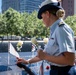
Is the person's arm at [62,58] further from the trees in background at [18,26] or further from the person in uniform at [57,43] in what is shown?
the trees in background at [18,26]

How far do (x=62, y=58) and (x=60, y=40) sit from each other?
0.35 ft

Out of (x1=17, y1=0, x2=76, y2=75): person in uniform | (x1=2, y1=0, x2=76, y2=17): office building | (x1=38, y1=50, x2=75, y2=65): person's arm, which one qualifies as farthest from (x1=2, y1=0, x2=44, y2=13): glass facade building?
(x1=38, y1=50, x2=75, y2=65): person's arm

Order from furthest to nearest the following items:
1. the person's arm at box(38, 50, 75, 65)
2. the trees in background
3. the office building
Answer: the office building, the trees in background, the person's arm at box(38, 50, 75, 65)

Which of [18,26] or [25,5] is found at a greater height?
[25,5]

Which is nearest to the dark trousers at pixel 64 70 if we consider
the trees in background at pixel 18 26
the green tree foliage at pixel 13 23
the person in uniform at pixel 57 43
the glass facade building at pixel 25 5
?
the person in uniform at pixel 57 43

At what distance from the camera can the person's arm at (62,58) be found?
5.24 feet

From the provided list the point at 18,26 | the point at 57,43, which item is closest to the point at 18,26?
the point at 18,26

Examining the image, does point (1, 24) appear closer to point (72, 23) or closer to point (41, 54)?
point (72, 23)

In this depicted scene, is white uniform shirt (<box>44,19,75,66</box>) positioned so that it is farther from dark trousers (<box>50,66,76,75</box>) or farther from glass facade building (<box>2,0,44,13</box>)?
glass facade building (<box>2,0,44,13</box>)

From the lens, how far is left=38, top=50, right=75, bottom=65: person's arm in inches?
62.9

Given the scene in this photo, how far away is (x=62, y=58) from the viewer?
1606 millimetres

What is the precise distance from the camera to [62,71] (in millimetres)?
1671

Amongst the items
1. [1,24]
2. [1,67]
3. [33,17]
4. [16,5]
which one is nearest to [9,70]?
[1,67]

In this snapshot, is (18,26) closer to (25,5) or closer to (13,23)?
(13,23)
